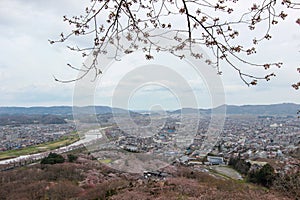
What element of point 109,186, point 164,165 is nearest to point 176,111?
point 109,186

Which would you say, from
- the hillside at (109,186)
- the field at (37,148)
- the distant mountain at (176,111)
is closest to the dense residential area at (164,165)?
the hillside at (109,186)

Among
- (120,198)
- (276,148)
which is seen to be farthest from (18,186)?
(276,148)

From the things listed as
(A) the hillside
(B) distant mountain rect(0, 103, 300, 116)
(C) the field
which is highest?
(B) distant mountain rect(0, 103, 300, 116)

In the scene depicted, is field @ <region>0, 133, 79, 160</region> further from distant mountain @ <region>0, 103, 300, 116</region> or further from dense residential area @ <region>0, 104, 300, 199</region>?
distant mountain @ <region>0, 103, 300, 116</region>

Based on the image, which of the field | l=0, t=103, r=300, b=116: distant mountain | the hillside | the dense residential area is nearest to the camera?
l=0, t=103, r=300, b=116: distant mountain

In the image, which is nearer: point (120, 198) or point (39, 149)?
point (120, 198)

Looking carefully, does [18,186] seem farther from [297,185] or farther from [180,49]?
[180,49]

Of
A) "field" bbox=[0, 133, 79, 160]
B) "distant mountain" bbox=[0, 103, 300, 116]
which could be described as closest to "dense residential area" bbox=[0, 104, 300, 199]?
"distant mountain" bbox=[0, 103, 300, 116]

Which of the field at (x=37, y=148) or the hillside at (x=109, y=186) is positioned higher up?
the hillside at (x=109, y=186)

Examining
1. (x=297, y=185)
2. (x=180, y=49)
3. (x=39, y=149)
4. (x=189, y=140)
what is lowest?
(x=39, y=149)

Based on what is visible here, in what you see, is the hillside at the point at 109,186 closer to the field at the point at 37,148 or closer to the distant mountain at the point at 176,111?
the distant mountain at the point at 176,111

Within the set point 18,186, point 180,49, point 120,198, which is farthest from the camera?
point 18,186
